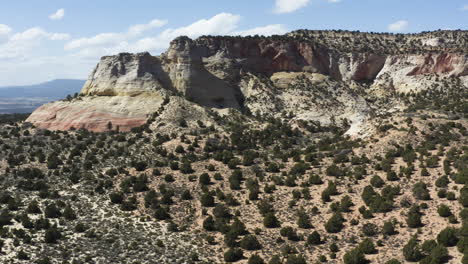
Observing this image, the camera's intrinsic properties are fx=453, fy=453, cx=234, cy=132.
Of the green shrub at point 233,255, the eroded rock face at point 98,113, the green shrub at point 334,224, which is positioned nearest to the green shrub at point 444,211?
the green shrub at point 334,224

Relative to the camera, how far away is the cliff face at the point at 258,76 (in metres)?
72.9

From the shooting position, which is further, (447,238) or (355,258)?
(447,238)

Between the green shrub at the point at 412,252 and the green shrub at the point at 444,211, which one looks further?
the green shrub at the point at 444,211

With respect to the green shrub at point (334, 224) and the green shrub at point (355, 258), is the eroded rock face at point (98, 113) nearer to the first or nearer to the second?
the green shrub at point (334, 224)

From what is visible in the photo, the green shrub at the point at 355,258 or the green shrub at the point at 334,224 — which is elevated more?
the green shrub at the point at 334,224

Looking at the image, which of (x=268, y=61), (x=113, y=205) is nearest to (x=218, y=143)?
(x=113, y=205)

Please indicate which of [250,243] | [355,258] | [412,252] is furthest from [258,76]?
[412,252]

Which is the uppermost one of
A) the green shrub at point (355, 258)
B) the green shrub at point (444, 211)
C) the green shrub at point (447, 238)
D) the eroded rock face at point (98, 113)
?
the eroded rock face at point (98, 113)

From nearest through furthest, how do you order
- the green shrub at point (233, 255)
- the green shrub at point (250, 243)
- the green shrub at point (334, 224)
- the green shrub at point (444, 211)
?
the green shrub at point (233, 255) < the green shrub at point (250, 243) < the green shrub at point (444, 211) < the green shrub at point (334, 224)

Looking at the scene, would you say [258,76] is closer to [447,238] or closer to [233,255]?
[233,255]

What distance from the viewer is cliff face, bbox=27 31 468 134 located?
72.9 m

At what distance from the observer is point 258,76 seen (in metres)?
93.8

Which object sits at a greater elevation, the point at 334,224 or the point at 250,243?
the point at 334,224

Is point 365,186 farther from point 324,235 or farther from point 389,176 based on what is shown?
point 324,235
